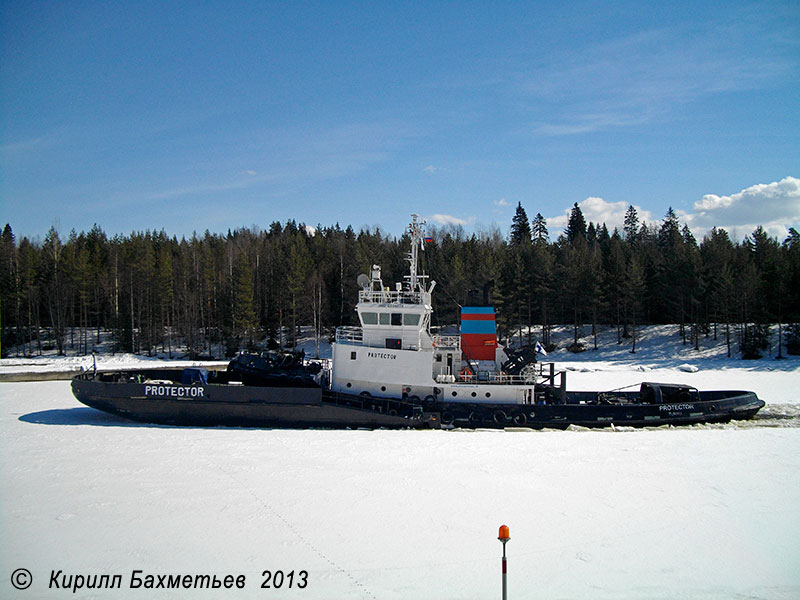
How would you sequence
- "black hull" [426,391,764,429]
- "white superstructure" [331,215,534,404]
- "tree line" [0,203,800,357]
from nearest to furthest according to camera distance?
"black hull" [426,391,764,429] → "white superstructure" [331,215,534,404] → "tree line" [0,203,800,357]

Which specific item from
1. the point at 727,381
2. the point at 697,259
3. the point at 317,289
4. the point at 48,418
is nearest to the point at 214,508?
the point at 48,418

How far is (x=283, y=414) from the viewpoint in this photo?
14969 mm

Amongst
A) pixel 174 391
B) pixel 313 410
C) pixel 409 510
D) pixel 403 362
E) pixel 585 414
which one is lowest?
pixel 409 510

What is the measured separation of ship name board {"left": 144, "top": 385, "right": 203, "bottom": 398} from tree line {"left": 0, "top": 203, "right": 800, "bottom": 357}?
71.7 feet

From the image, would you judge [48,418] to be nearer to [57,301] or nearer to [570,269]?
[57,301]

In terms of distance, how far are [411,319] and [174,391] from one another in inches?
305

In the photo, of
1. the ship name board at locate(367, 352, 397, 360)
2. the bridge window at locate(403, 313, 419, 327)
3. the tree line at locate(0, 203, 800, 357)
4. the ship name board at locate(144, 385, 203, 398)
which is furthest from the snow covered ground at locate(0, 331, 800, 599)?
the tree line at locate(0, 203, 800, 357)

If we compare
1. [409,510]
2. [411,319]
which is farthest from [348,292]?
[409,510]

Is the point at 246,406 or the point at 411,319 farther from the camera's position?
the point at 411,319

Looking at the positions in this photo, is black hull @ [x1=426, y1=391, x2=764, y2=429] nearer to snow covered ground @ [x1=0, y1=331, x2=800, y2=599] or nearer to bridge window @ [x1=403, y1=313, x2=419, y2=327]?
snow covered ground @ [x1=0, y1=331, x2=800, y2=599]

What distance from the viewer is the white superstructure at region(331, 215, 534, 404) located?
50.4 ft

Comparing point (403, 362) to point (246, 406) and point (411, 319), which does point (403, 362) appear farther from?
point (246, 406)

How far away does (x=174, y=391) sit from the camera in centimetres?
1516

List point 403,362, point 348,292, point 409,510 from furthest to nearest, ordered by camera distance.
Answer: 1. point 348,292
2. point 403,362
3. point 409,510
